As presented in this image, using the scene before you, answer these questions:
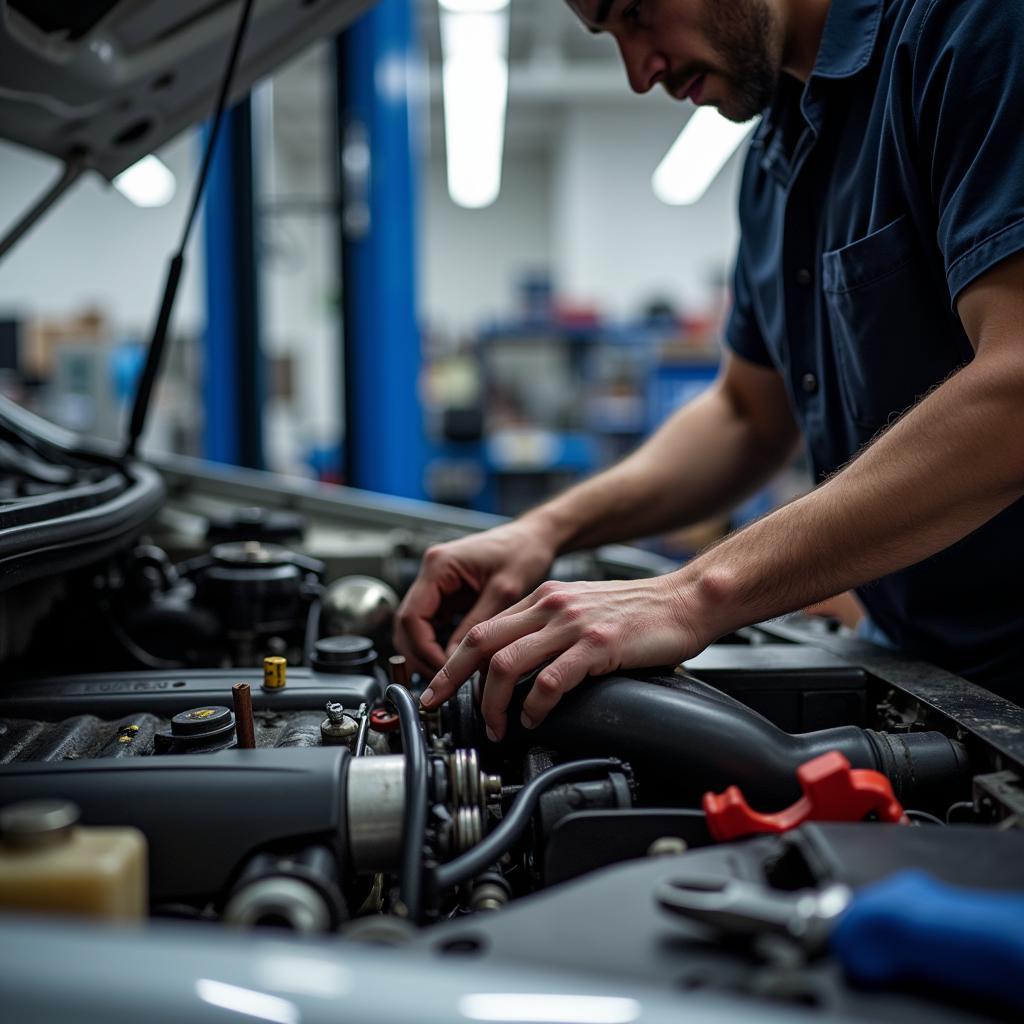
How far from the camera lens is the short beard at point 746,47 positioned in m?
1.06

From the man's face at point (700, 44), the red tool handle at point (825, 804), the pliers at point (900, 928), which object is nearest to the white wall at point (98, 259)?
the man's face at point (700, 44)

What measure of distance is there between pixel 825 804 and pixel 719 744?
10 centimetres

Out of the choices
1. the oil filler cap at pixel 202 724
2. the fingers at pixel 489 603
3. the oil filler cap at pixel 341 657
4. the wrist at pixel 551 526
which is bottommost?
the oil filler cap at pixel 202 724

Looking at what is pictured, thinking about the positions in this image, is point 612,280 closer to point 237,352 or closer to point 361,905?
point 237,352

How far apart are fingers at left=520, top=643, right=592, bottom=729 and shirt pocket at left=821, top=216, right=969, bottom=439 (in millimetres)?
529

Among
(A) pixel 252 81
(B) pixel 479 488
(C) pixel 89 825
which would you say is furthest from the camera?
(B) pixel 479 488

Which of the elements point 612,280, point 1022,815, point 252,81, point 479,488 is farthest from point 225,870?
point 612,280

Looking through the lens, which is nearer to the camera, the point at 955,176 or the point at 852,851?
the point at 852,851

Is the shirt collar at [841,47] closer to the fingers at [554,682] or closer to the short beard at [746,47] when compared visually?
the short beard at [746,47]

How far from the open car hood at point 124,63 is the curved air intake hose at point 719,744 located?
0.89m

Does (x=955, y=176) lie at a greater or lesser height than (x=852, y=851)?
greater

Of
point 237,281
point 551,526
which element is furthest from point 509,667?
point 237,281

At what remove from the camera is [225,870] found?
0.59 m

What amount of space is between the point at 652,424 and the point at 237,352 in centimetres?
290
